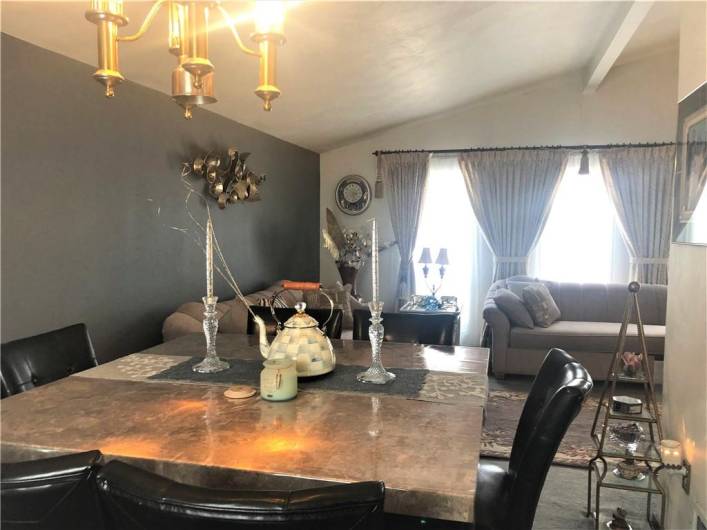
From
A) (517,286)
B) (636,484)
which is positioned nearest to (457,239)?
(517,286)

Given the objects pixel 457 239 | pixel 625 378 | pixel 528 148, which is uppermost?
pixel 528 148

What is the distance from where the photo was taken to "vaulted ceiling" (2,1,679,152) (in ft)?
8.36

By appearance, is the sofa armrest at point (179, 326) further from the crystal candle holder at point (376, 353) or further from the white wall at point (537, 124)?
the white wall at point (537, 124)

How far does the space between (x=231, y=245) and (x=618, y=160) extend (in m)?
4.05

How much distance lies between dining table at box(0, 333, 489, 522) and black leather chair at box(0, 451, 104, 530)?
25 centimetres

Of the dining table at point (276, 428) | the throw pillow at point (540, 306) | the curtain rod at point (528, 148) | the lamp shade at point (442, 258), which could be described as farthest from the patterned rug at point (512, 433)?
the curtain rod at point (528, 148)

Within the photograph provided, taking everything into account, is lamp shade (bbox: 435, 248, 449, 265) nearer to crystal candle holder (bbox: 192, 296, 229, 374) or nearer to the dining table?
the dining table

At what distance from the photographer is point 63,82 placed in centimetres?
249

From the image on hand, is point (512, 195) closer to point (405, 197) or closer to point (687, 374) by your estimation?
point (405, 197)

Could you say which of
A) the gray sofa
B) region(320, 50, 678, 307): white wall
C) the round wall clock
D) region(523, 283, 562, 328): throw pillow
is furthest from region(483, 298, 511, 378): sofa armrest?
the round wall clock

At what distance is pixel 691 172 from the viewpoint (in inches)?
78.7

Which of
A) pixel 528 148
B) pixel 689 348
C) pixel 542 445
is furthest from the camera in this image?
pixel 528 148

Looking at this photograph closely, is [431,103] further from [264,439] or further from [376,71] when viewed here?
[264,439]

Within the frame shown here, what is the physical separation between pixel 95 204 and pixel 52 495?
2.16 m
